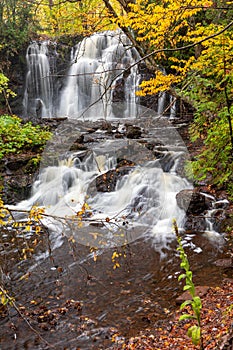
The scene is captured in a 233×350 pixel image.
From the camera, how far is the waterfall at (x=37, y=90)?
16.2 meters

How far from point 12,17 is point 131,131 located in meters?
8.91

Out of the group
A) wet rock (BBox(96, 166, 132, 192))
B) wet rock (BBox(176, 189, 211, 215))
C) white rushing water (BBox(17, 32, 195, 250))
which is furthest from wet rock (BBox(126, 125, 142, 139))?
wet rock (BBox(176, 189, 211, 215))

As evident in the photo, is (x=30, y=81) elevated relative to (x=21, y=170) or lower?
elevated

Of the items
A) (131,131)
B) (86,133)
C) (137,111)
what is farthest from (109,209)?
(137,111)

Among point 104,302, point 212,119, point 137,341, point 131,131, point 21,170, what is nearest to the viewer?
point 137,341

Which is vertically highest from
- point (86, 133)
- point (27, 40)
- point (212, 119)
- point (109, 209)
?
point (27, 40)

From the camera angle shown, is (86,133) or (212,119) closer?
(212,119)

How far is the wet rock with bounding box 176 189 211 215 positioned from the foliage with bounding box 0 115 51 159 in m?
5.32

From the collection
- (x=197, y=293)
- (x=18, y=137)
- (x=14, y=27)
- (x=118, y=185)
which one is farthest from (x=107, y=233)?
(x=14, y=27)

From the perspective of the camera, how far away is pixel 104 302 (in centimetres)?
482

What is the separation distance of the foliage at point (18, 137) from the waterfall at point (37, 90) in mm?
4912

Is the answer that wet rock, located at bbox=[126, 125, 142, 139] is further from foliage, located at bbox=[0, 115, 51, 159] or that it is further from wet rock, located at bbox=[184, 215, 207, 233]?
wet rock, located at bbox=[184, 215, 207, 233]

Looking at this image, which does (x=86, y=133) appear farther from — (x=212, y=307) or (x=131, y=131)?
(x=212, y=307)

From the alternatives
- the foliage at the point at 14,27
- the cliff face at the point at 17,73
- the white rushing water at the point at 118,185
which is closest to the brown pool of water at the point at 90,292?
the white rushing water at the point at 118,185
